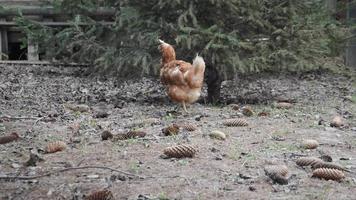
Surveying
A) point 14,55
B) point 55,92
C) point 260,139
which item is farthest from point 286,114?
point 14,55

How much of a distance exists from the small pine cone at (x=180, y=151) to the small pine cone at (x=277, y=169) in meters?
0.71

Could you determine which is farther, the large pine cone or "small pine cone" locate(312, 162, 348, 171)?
the large pine cone

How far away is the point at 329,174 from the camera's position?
15.8ft

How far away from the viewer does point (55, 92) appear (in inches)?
428

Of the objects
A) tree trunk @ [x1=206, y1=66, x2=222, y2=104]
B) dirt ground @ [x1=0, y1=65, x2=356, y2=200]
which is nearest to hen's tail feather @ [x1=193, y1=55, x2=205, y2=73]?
dirt ground @ [x1=0, y1=65, x2=356, y2=200]

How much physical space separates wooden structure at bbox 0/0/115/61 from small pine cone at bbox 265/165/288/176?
30.1ft

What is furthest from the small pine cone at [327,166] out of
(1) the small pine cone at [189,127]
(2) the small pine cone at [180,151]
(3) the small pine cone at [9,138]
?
(3) the small pine cone at [9,138]

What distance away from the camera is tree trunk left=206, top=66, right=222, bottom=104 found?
376 inches

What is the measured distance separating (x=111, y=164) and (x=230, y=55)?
4102 millimetres

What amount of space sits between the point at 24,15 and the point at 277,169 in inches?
450

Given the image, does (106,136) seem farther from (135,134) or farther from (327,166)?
(327,166)

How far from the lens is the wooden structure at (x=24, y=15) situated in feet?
47.4

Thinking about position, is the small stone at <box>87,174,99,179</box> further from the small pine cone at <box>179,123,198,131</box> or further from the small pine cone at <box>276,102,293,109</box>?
the small pine cone at <box>276,102,293,109</box>

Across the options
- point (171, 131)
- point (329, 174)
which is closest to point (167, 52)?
point (171, 131)
